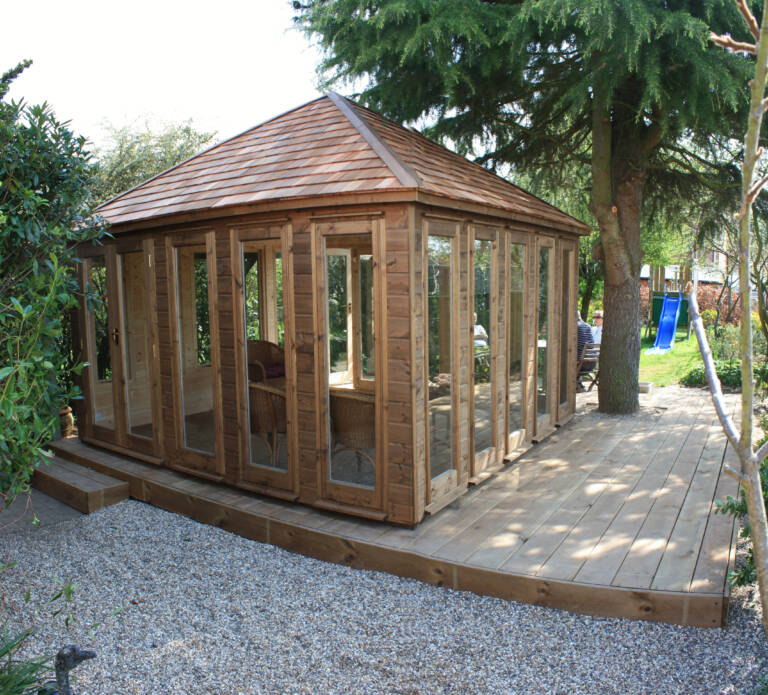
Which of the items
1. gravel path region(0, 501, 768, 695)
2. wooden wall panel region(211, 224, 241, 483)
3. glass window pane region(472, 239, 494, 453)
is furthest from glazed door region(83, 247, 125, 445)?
glass window pane region(472, 239, 494, 453)

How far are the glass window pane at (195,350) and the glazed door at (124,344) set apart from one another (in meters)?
0.39

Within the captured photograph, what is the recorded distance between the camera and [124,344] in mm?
6090

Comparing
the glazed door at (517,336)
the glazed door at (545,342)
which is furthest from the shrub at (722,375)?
the glazed door at (517,336)

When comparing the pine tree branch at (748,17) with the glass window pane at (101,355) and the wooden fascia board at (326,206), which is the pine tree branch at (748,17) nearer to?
the wooden fascia board at (326,206)

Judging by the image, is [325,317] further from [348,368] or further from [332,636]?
[332,636]

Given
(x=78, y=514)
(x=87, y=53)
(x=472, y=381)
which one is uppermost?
Result: (x=87, y=53)

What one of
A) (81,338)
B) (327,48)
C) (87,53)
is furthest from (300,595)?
(87,53)

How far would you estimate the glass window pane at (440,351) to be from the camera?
14.8ft

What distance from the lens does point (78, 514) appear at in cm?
539

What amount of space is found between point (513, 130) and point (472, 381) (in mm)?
4826

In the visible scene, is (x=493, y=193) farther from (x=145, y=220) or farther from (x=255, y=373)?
(x=145, y=220)

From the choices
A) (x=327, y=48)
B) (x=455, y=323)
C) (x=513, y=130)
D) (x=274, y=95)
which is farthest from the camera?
(x=274, y=95)

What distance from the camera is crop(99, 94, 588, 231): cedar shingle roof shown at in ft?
14.4

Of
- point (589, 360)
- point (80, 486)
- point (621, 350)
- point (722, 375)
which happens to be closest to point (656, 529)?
point (621, 350)
